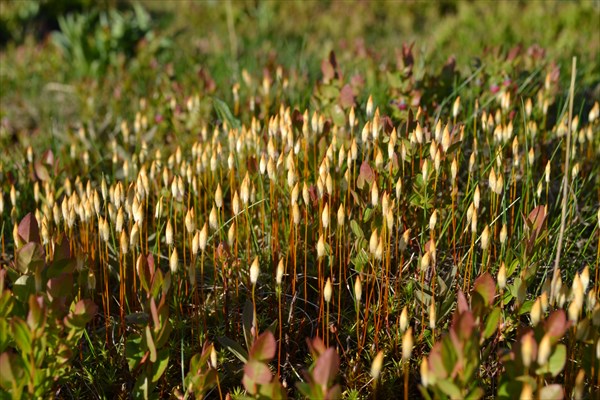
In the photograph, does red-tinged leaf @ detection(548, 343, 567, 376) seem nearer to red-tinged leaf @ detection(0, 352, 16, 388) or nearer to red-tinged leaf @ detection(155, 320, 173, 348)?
red-tinged leaf @ detection(155, 320, 173, 348)

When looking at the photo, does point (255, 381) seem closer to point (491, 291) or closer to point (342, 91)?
point (491, 291)

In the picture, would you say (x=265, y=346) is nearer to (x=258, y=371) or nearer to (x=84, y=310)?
(x=258, y=371)

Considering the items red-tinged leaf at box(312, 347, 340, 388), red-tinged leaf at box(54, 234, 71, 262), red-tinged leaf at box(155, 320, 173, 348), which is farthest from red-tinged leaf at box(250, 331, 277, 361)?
red-tinged leaf at box(54, 234, 71, 262)

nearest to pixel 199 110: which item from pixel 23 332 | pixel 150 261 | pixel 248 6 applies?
pixel 150 261

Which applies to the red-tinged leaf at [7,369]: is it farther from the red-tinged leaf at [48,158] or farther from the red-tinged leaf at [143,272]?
the red-tinged leaf at [48,158]

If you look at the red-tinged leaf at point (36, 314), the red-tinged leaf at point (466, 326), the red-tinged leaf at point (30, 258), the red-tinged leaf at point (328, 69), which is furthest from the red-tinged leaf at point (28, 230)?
the red-tinged leaf at point (328, 69)

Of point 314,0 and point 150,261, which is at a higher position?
point 150,261

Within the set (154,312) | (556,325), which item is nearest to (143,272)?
(154,312)
